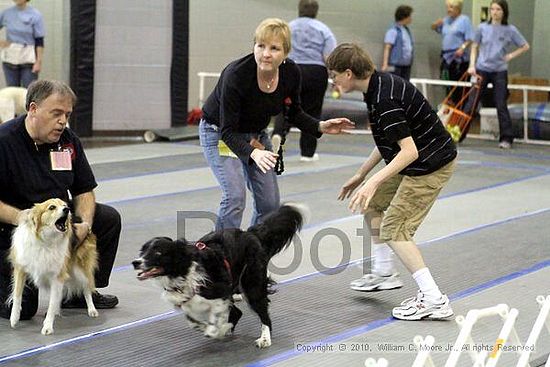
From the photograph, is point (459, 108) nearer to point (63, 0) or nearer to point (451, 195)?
point (451, 195)

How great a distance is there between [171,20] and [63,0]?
51.9 inches

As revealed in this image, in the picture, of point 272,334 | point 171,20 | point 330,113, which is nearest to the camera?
point 272,334

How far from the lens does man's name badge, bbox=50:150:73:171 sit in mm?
4348

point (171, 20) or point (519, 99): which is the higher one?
point (171, 20)

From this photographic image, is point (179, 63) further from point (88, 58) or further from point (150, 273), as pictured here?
point (150, 273)

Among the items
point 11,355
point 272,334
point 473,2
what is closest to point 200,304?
point 272,334

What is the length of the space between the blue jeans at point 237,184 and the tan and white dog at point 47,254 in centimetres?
77

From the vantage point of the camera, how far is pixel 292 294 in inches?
189

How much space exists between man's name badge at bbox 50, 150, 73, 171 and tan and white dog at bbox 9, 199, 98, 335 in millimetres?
279

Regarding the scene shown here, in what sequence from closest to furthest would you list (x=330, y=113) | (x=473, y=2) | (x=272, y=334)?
(x=272, y=334)
(x=330, y=113)
(x=473, y=2)

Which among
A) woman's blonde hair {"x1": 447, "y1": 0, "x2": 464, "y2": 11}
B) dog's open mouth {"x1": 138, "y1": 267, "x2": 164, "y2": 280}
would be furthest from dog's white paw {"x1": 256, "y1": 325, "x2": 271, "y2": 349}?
woman's blonde hair {"x1": 447, "y1": 0, "x2": 464, "y2": 11}

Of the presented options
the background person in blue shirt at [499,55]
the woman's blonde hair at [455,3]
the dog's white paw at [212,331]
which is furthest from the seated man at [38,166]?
Answer: the woman's blonde hair at [455,3]

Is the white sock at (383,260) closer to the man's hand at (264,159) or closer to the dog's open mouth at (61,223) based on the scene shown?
the man's hand at (264,159)

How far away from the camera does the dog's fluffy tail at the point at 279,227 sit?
4.15 m
